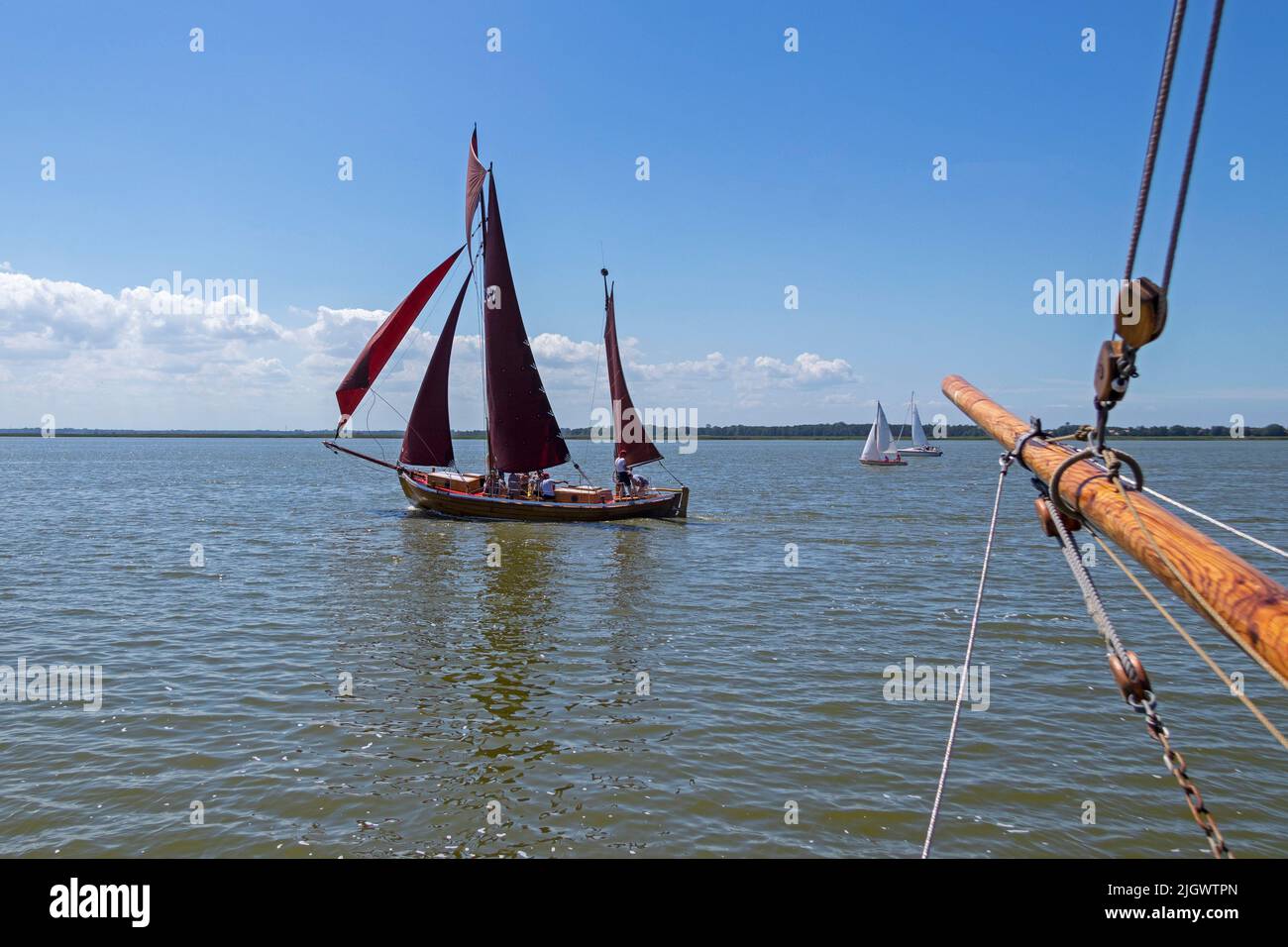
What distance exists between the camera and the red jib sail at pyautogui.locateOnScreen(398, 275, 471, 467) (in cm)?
3850

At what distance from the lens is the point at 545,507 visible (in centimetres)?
3681

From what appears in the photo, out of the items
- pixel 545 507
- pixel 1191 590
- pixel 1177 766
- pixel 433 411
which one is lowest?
pixel 545 507

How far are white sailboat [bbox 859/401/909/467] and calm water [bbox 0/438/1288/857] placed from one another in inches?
3117

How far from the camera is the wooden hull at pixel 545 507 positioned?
3681 cm

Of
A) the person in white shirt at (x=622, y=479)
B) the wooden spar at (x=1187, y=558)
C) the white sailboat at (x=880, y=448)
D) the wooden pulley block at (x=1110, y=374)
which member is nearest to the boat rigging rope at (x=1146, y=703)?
the wooden spar at (x=1187, y=558)

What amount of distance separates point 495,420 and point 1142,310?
33.8 m

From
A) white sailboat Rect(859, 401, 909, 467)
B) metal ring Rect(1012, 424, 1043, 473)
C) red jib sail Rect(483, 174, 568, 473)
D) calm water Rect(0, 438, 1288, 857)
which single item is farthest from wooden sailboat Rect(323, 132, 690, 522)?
white sailboat Rect(859, 401, 909, 467)

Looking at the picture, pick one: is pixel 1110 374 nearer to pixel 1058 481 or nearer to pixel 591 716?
pixel 1058 481

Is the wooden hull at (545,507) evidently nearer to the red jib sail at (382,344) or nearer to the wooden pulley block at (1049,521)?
the red jib sail at (382,344)

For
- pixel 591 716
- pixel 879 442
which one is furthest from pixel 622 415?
pixel 879 442

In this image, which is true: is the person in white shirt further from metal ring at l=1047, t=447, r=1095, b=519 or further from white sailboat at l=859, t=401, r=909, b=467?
white sailboat at l=859, t=401, r=909, b=467

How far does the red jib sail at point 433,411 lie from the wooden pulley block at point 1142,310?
3641 centimetres
